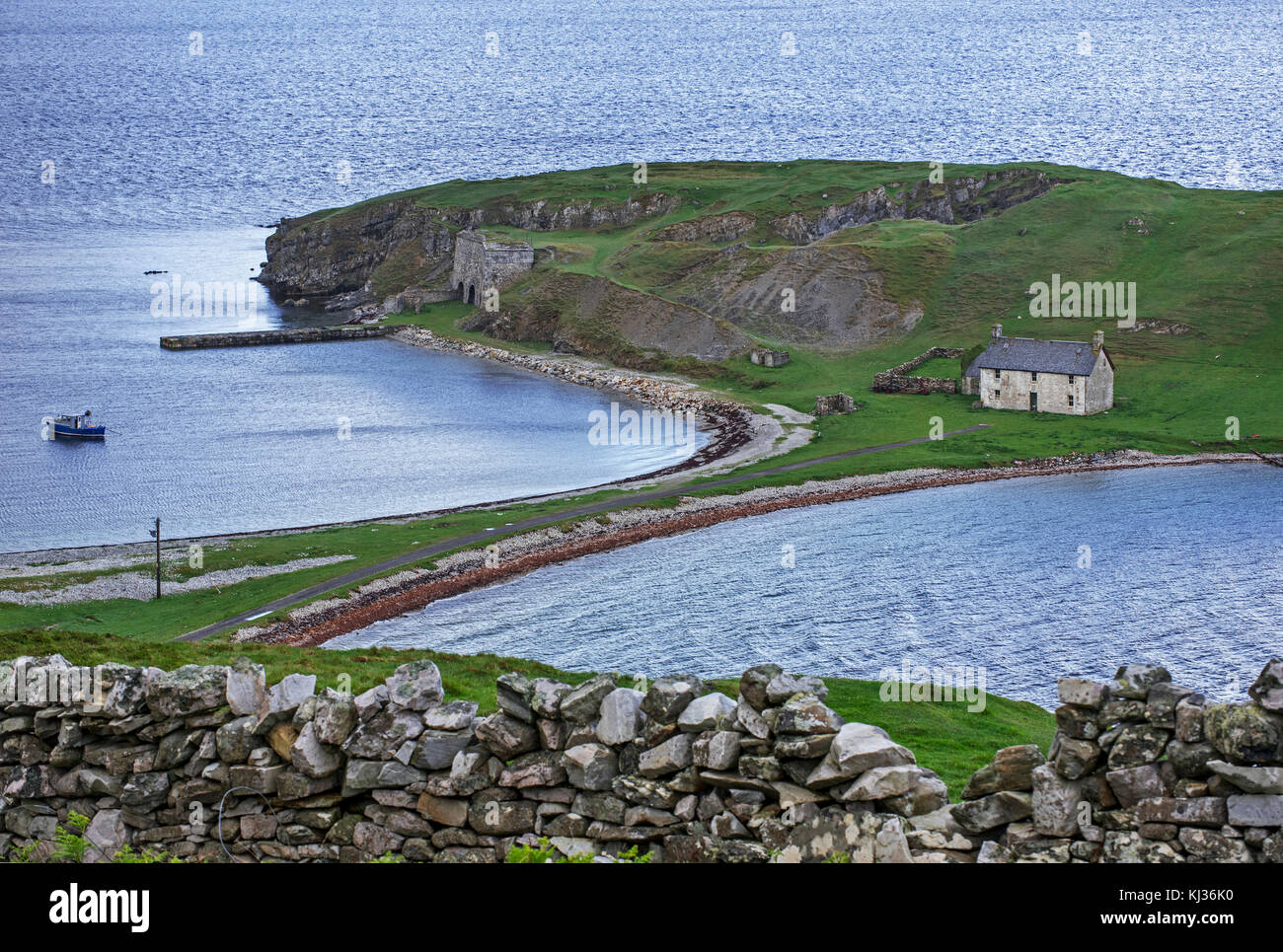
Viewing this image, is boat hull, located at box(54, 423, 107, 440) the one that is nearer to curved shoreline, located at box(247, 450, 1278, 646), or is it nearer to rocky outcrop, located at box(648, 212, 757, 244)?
curved shoreline, located at box(247, 450, 1278, 646)

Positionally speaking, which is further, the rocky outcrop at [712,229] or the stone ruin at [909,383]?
the rocky outcrop at [712,229]

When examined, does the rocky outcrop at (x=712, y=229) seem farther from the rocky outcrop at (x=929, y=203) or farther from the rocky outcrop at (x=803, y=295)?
the rocky outcrop at (x=803, y=295)

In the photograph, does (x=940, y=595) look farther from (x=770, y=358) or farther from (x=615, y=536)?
(x=770, y=358)

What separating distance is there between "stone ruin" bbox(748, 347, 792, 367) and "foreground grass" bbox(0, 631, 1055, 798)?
90.1m

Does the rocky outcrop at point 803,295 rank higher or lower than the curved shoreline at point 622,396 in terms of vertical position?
higher

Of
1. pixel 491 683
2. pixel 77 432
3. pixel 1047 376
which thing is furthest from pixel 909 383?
pixel 491 683

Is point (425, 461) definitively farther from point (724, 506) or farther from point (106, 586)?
point (106, 586)

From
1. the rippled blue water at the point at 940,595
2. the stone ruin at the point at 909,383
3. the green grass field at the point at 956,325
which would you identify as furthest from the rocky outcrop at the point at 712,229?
the rippled blue water at the point at 940,595

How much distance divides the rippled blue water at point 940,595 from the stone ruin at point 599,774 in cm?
4009

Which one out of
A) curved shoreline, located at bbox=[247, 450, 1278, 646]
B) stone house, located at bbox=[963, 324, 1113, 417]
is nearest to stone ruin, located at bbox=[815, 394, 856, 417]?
stone house, located at bbox=[963, 324, 1113, 417]

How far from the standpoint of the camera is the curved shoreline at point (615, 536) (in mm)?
67562

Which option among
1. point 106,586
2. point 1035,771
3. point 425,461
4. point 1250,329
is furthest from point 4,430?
point 1035,771

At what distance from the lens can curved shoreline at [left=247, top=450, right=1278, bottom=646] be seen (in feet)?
222
